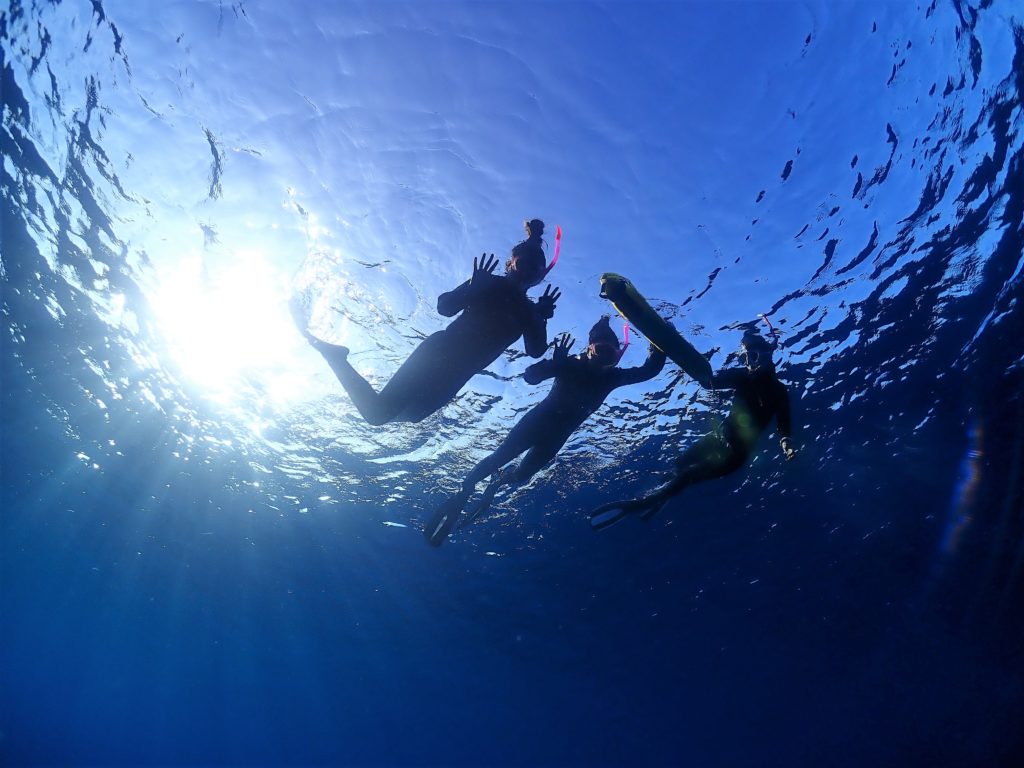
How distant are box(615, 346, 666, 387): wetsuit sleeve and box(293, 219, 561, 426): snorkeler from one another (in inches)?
61.8

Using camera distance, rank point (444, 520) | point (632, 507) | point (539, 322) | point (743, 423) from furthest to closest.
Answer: point (444, 520) → point (539, 322) → point (743, 423) → point (632, 507)

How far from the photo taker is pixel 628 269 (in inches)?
320

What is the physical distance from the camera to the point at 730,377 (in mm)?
5629

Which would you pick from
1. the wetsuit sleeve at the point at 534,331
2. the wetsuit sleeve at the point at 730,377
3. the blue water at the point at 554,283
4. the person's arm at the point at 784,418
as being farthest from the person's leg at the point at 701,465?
the blue water at the point at 554,283

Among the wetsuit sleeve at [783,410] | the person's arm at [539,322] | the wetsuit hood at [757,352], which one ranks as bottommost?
the wetsuit sleeve at [783,410]

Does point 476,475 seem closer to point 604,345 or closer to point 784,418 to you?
point 604,345

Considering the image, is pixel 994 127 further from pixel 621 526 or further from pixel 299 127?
pixel 621 526

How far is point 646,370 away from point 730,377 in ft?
3.56

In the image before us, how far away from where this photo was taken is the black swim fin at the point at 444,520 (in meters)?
6.60

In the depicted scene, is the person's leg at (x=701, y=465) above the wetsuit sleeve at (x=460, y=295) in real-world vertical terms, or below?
below

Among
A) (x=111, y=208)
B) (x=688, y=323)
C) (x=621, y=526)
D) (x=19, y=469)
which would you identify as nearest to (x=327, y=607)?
(x=19, y=469)

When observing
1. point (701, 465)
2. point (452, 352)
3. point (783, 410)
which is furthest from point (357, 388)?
point (783, 410)

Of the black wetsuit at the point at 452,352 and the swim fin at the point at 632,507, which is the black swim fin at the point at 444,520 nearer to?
the black wetsuit at the point at 452,352

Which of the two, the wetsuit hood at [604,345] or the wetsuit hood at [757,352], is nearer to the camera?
the wetsuit hood at [757,352]
